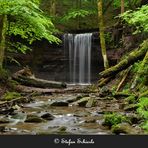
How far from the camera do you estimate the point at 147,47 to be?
18.3 m

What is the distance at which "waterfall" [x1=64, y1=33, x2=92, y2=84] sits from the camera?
119 ft

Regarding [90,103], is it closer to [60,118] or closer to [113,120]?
[60,118]

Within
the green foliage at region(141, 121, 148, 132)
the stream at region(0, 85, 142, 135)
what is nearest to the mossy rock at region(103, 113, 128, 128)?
the stream at region(0, 85, 142, 135)

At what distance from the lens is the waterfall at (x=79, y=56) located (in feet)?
119

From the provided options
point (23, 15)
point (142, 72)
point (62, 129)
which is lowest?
point (62, 129)

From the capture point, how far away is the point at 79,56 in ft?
120

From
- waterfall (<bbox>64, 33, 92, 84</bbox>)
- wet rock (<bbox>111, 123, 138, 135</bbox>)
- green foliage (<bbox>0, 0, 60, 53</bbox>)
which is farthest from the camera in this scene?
waterfall (<bbox>64, 33, 92, 84</bbox>)

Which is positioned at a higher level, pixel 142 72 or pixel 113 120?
pixel 142 72

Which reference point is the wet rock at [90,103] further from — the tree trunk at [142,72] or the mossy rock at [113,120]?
the mossy rock at [113,120]

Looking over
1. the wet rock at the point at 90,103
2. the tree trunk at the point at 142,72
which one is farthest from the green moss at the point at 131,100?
the tree trunk at the point at 142,72

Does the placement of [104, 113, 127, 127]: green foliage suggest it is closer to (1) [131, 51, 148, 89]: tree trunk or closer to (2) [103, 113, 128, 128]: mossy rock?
(2) [103, 113, 128, 128]: mossy rock

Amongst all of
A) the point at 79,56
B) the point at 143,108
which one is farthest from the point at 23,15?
the point at 79,56
